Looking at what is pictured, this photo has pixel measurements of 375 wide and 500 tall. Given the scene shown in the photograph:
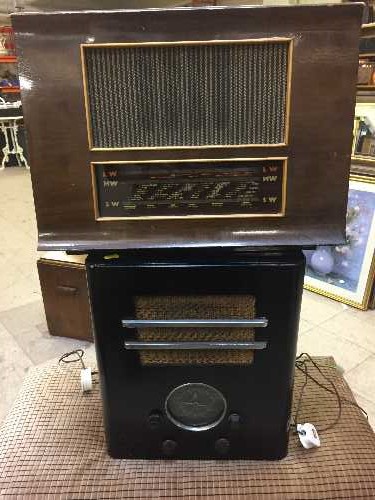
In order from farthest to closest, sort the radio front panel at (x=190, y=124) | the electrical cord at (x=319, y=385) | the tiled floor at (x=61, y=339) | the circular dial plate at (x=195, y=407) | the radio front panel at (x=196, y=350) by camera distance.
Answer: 1. the tiled floor at (x=61, y=339)
2. the electrical cord at (x=319, y=385)
3. the circular dial plate at (x=195, y=407)
4. the radio front panel at (x=196, y=350)
5. the radio front panel at (x=190, y=124)

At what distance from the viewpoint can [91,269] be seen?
0.83m

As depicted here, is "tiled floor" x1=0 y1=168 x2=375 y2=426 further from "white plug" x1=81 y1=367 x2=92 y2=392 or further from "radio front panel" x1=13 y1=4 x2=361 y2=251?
"radio front panel" x1=13 y1=4 x2=361 y2=251

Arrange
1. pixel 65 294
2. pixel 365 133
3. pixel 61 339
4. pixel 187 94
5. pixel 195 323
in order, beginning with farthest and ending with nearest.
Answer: pixel 365 133
pixel 61 339
pixel 65 294
pixel 195 323
pixel 187 94

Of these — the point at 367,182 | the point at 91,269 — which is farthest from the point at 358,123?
the point at 91,269

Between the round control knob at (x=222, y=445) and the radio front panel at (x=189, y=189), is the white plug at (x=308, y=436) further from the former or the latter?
the radio front panel at (x=189, y=189)

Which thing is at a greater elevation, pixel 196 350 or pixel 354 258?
pixel 196 350

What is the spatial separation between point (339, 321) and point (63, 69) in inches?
77.3

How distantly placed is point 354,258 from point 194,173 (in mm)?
1888

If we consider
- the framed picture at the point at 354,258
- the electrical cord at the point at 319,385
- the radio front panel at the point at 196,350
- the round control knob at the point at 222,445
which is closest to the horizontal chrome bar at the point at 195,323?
the radio front panel at the point at 196,350

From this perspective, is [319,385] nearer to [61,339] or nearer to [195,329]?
[195,329]

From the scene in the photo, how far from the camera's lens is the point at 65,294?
1953 mm

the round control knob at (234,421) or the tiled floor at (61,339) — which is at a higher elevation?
the round control knob at (234,421)

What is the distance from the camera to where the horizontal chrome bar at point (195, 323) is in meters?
0.85

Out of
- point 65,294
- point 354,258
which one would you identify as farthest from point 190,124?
point 354,258
